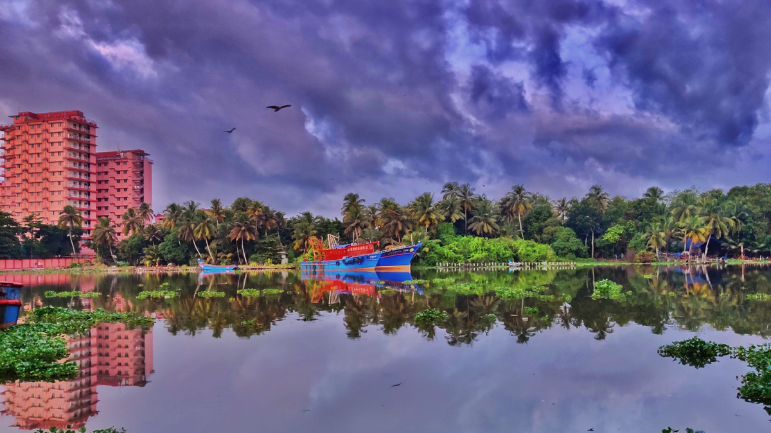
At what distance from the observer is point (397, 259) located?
59.4 meters

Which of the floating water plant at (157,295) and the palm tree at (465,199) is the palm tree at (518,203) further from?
the floating water plant at (157,295)

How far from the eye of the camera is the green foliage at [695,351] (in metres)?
13.0

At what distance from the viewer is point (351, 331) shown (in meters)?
18.0

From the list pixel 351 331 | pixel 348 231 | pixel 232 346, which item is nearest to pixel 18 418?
pixel 232 346

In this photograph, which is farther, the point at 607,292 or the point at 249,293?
the point at 249,293

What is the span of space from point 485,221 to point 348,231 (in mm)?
21488

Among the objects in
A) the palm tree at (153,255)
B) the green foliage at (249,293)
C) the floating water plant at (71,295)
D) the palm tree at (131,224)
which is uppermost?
the palm tree at (131,224)

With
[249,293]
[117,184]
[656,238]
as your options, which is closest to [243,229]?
[249,293]

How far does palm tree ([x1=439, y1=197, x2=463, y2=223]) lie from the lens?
77.5 meters

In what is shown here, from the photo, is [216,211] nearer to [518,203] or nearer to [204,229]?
[204,229]

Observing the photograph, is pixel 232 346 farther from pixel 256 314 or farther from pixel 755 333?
pixel 755 333

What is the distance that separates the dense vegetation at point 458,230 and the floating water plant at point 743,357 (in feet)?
183

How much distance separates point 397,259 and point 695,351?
46504mm

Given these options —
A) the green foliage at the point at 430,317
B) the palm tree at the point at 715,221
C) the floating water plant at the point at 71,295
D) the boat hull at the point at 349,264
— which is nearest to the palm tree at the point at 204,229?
the boat hull at the point at 349,264
